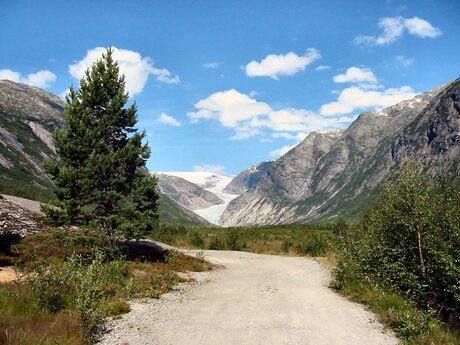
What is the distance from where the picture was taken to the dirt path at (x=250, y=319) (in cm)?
1223

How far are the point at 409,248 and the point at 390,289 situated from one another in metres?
1.93

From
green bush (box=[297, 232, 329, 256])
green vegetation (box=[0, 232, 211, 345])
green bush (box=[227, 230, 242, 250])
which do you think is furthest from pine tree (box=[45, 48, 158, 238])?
green bush (box=[227, 230, 242, 250])

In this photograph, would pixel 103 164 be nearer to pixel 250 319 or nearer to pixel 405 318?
pixel 250 319

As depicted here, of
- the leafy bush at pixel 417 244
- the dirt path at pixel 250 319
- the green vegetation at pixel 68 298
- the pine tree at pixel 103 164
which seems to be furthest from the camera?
the pine tree at pixel 103 164

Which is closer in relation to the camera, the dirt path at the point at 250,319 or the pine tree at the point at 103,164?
the dirt path at the point at 250,319

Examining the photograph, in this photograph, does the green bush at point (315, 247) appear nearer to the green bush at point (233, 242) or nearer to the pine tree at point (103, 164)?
the green bush at point (233, 242)

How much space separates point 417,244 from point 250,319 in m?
8.05

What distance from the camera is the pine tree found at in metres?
26.2

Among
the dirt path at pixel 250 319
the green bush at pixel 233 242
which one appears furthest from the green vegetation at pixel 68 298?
the green bush at pixel 233 242

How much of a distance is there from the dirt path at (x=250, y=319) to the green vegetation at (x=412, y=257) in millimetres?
1113

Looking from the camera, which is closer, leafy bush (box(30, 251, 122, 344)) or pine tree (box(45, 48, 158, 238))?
leafy bush (box(30, 251, 122, 344))

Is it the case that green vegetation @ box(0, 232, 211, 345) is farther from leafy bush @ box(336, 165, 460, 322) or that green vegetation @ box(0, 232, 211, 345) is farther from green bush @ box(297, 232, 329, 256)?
green bush @ box(297, 232, 329, 256)

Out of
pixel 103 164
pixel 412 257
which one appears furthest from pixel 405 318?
pixel 103 164

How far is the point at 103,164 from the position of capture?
2625 cm
